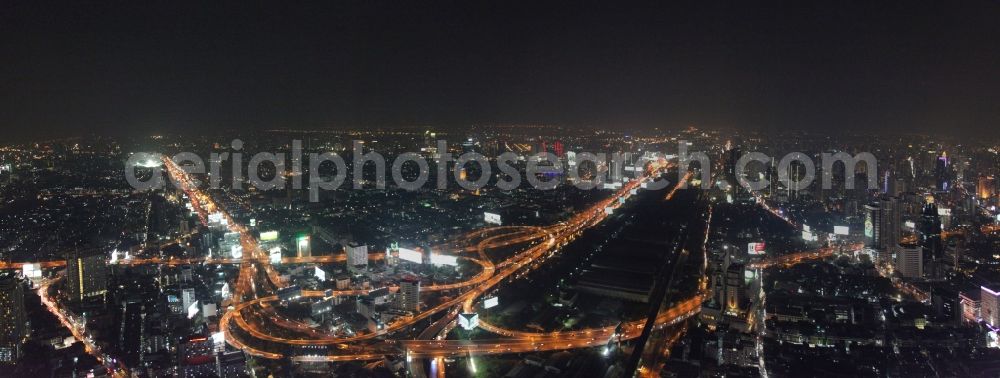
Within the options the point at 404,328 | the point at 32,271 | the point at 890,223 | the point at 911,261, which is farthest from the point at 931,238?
the point at 32,271

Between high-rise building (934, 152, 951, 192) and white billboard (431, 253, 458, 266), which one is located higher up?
high-rise building (934, 152, 951, 192)

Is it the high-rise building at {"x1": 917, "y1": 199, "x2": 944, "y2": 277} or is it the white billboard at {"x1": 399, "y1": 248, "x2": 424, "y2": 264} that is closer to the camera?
the high-rise building at {"x1": 917, "y1": 199, "x2": 944, "y2": 277}

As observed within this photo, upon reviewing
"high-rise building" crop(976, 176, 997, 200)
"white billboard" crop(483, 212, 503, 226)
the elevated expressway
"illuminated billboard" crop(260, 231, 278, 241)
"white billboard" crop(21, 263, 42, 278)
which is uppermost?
"high-rise building" crop(976, 176, 997, 200)

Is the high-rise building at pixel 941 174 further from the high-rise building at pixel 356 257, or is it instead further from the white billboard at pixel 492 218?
the high-rise building at pixel 356 257

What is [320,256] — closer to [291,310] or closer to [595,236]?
[291,310]

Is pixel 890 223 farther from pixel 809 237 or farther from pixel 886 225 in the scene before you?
pixel 809 237

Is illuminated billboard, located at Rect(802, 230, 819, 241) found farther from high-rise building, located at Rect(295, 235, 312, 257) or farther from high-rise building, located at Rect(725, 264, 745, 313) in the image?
high-rise building, located at Rect(295, 235, 312, 257)

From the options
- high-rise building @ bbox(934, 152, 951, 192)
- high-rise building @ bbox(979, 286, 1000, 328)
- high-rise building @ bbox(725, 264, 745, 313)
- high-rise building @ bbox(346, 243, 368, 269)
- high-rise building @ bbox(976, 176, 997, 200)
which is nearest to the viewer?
high-rise building @ bbox(979, 286, 1000, 328)

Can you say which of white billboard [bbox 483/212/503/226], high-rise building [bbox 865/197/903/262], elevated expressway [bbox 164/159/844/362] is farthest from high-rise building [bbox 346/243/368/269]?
high-rise building [bbox 865/197/903/262]

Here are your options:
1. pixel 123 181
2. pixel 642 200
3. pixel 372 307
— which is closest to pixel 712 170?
pixel 642 200
